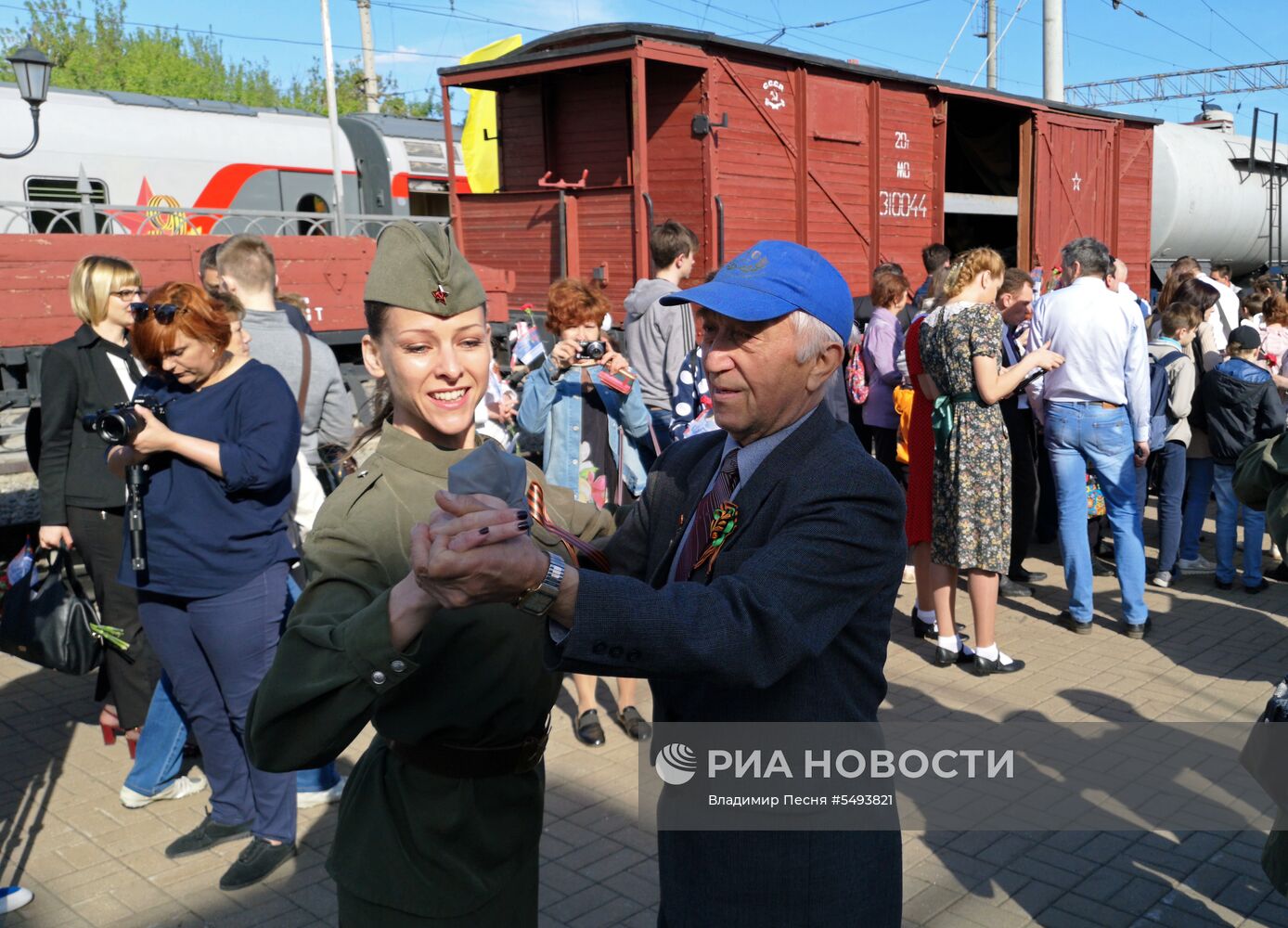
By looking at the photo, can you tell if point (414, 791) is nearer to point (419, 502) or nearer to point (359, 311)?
point (419, 502)

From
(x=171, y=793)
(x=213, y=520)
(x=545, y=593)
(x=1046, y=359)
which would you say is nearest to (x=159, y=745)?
(x=171, y=793)

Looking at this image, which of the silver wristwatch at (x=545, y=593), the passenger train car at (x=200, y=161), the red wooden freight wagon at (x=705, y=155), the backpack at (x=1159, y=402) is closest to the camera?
the silver wristwatch at (x=545, y=593)

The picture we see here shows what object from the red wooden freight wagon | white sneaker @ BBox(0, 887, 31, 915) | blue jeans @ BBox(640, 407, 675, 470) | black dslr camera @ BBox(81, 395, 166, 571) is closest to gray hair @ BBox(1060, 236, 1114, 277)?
blue jeans @ BBox(640, 407, 675, 470)

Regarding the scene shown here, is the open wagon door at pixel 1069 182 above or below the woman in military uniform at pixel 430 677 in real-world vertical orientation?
above

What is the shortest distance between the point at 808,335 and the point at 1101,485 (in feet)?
17.2

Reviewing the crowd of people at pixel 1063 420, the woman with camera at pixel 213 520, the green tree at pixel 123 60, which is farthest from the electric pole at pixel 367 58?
the woman with camera at pixel 213 520

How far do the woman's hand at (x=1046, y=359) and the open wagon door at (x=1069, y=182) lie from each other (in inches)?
364

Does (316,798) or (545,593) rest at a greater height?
(545,593)

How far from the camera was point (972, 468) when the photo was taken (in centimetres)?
592

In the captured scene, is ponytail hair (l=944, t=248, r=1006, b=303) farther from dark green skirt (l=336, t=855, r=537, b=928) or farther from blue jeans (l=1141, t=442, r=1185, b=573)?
dark green skirt (l=336, t=855, r=537, b=928)

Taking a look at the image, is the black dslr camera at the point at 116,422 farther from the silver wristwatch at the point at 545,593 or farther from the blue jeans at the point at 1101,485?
the blue jeans at the point at 1101,485

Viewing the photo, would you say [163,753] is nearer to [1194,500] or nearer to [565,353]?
[565,353]

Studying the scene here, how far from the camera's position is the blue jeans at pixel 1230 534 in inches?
289

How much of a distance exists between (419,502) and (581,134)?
391 inches
